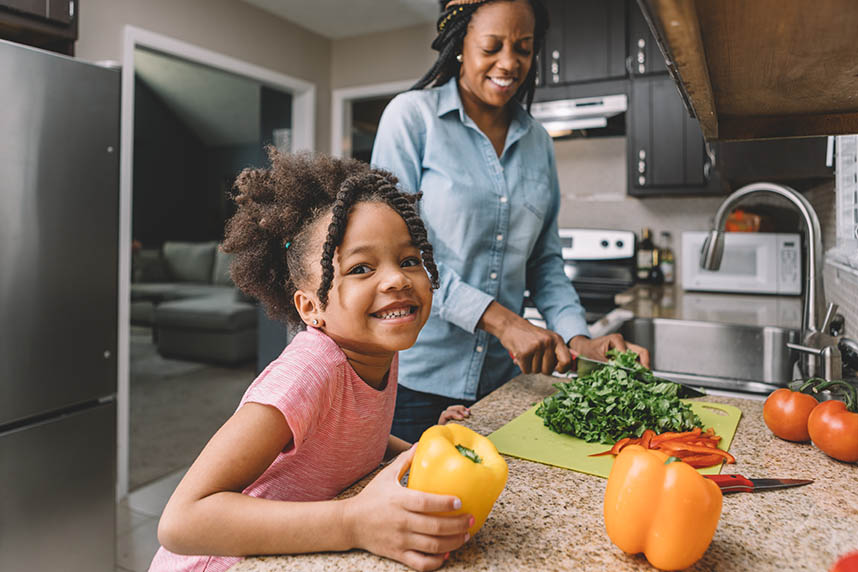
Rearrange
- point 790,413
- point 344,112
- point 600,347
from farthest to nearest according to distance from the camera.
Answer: point 344,112 < point 600,347 < point 790,413

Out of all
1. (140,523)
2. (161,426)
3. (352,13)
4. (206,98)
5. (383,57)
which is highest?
(206,98)

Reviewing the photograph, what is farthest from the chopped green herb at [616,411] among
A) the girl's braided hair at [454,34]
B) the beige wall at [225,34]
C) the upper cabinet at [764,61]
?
the beige wall at [225,34]

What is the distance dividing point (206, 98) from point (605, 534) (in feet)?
29.0

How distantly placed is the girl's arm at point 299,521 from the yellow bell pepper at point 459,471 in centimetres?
1

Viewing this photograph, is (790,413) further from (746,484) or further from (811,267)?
(811,267)

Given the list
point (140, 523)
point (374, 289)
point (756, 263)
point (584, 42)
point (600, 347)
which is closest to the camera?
point (374, 289)

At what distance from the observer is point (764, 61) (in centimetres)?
70

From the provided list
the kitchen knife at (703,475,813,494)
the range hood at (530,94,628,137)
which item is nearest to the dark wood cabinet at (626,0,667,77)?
the range hood at (530,94,628,137)

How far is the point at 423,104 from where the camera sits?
1398 mm

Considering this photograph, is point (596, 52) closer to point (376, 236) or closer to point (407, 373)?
point (407, 373)

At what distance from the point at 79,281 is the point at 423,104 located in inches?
54.9

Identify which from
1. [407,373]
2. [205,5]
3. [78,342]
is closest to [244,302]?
[205,5]

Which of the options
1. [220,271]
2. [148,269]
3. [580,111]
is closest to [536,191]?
[580,111]

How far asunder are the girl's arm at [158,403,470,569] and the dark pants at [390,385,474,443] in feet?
2.36
